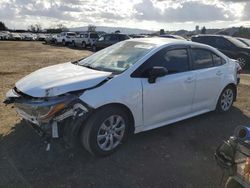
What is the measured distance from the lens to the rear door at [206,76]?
6.04 m

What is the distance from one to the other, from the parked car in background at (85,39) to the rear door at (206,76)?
26.4 m

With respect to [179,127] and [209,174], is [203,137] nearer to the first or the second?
[179,127]

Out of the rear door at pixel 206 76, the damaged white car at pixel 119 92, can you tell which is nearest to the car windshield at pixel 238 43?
the rear door at pixel 206 76

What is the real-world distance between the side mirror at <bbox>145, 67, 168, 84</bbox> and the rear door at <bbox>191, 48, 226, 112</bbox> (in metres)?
1.09

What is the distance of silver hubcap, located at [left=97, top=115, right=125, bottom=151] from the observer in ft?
15.2

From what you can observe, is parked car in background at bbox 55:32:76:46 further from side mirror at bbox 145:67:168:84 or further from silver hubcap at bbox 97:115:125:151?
silver hubcap at bbox 97:115:125:151

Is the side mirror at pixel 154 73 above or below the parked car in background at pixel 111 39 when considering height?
above

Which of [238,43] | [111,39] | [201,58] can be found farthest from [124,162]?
[111,39]

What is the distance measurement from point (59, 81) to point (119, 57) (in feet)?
4.17

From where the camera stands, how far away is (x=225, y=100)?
22.9 ft

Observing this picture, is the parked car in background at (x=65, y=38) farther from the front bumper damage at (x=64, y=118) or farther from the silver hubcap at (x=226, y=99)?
the front bumper damage at (x=64, y=118)

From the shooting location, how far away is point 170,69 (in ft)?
18.2

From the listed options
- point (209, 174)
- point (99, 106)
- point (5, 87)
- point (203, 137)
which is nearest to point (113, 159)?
point (99, 106)

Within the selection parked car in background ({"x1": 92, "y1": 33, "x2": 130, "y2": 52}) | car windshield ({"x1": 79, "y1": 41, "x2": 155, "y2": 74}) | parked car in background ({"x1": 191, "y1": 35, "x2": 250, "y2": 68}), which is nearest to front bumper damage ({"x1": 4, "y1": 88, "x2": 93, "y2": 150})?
car windshield ({"x1": 79, "y1": 41, "x2": 155, "y2": 74})
